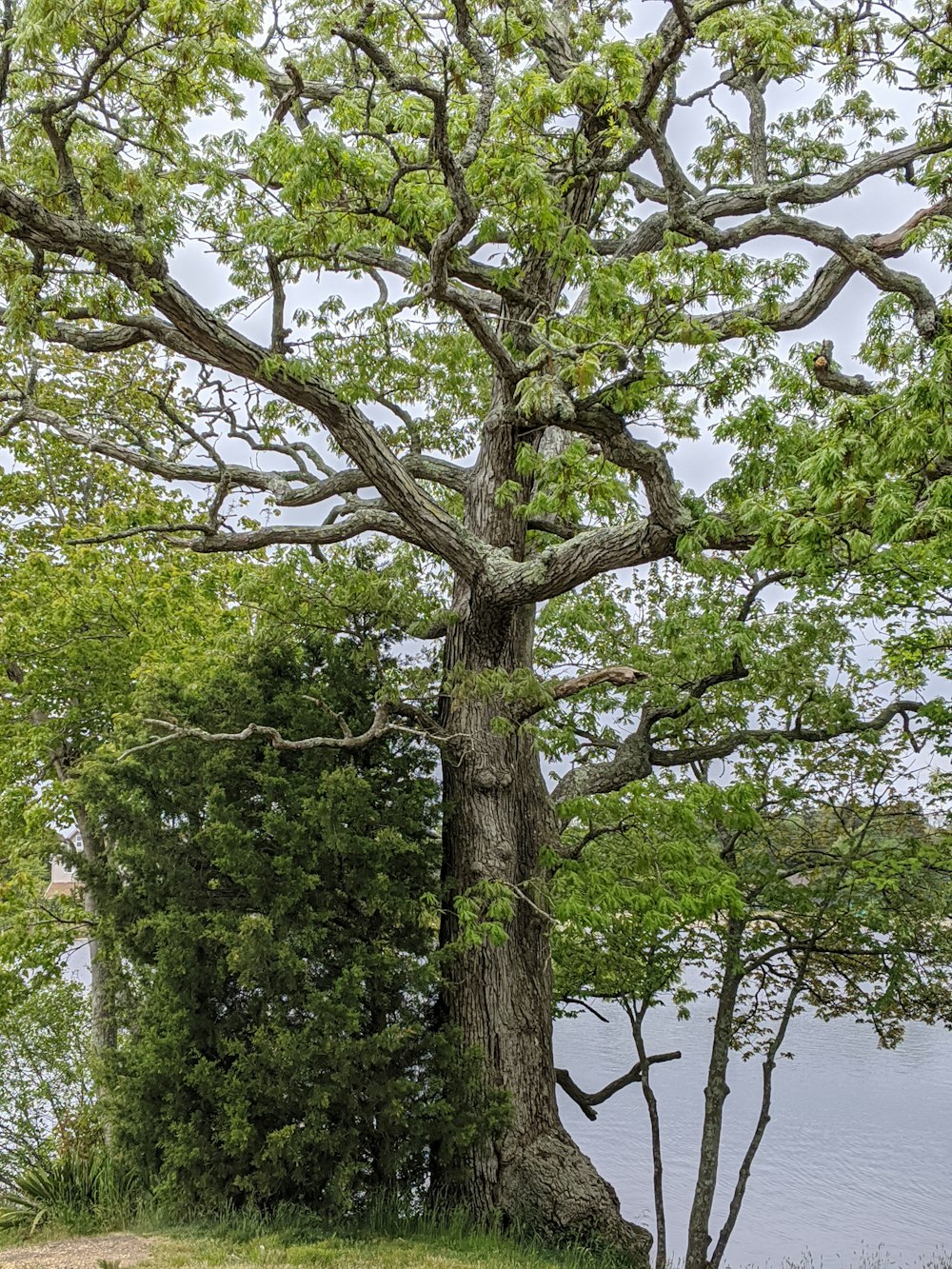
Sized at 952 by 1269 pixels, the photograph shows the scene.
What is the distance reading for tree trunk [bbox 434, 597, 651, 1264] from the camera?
6.78 m

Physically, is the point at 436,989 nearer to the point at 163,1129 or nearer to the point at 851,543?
the point at 163,1129

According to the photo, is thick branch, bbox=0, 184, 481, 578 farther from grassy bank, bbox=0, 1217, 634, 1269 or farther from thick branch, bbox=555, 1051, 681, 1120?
thick branch, bbox=555, 1051, 681, 1120

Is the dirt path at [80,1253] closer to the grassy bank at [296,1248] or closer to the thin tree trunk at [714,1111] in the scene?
the grassy bank at [296,1248]

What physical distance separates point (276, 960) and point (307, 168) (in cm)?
530

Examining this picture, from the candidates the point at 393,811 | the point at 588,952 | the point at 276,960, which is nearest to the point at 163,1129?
the point at 276,960

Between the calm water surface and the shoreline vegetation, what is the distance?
6325mm

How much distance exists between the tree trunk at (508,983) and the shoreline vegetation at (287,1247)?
31cm

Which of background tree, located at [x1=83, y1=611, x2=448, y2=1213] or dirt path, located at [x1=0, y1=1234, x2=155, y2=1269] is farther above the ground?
background tree, located at [x1=83, y1=611, x2=448, y2=1213]

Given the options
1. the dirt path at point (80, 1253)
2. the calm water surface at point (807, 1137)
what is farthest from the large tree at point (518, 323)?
the calm water surface at point (807, 1137)

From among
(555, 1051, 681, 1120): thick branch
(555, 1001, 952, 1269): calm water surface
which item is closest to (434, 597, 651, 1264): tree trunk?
(555, 1051, 681, 1120): thick branch

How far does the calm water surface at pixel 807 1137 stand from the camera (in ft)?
39.2

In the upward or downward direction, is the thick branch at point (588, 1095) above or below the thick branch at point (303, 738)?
below

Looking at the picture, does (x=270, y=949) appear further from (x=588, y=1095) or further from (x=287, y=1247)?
(x=588, y=1095)

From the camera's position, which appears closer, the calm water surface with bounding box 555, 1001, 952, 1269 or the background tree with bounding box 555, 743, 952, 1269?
the background tree with bounding box 555, 743, 952, 1269
